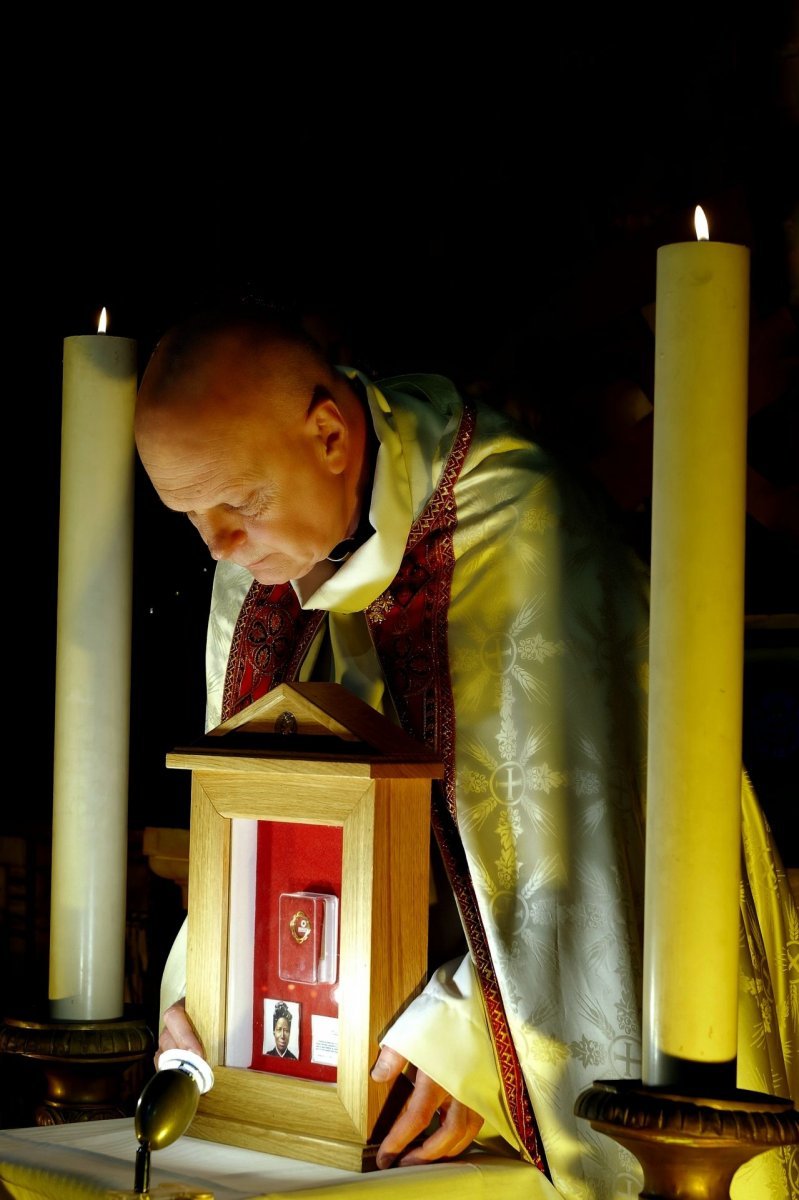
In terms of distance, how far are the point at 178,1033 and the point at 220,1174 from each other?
17cm

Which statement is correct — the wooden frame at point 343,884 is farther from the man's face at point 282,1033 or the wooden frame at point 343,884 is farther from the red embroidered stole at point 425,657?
the red embroidered stole at point 425,657

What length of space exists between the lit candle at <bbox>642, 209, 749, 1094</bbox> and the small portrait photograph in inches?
12.3

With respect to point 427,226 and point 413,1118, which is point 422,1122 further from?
point 427,226

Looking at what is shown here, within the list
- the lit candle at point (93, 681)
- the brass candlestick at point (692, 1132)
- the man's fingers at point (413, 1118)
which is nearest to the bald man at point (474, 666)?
the man's fingers at point (413, 1118)

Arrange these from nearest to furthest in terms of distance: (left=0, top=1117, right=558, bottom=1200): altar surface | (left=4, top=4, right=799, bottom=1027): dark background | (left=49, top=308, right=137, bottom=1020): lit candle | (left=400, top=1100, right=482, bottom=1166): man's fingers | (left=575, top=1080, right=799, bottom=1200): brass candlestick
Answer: (left=575, top=1080, right=799, bottom=1200): brass candlestick < (left=0, top=1117, right=558, bottom=1200): altar surface < (left=400, top=1100, right=482, bottom=1166): man's fingers < (left=49, top=308, right=137, bottom=1020): lit candle < (left=4, top=4, right=799, bottom=1027): dark background

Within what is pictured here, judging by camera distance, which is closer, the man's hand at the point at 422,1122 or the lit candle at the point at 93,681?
the man's hand at the point at 422,1122

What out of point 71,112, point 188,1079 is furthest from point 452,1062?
point 71,112

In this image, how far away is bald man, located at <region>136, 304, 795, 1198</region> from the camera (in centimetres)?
132

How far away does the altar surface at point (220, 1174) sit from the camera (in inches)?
44.4

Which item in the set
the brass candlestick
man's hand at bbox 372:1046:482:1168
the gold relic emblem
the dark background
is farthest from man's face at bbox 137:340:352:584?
the brass candlestick

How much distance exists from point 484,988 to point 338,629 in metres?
0.38

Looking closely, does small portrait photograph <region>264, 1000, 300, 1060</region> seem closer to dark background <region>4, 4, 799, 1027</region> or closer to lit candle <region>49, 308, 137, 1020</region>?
lit candle <region>49, 308, 137, 1020</region>

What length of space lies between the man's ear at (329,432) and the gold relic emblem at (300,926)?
41 cm

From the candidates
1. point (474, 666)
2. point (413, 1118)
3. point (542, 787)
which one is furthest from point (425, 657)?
point (413, 1118)
